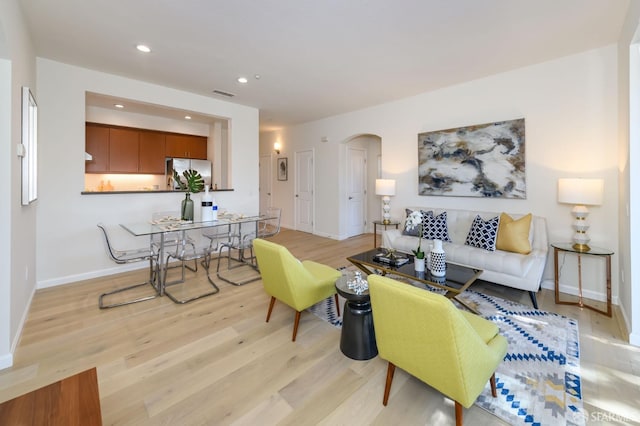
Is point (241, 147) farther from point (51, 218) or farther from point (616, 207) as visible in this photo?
point (616, 207)

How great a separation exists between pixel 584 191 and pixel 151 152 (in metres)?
6.88

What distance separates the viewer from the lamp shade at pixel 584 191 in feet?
9.14

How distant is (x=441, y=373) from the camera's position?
1.35m

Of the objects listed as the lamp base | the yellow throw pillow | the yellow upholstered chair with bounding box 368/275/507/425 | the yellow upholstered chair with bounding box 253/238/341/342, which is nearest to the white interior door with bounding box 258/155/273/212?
the yellow upholstered chair with bounding box 253/238/341/342

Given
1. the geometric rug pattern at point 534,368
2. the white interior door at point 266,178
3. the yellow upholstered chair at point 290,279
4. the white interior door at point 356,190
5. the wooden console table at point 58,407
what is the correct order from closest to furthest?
1. the wooden console table at point 58,407
2. the geometric rug pattern at point 534,368
3. the yellow upholstered chair at point 290,279
4. the white interior door at point 356,190
5. the white interior door at point 266,178

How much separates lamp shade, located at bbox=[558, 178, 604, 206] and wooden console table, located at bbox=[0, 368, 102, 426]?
3.98 meters

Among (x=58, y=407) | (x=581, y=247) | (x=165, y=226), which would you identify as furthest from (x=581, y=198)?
(x=165, y=226)

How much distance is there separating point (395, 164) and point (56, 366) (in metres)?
4.81

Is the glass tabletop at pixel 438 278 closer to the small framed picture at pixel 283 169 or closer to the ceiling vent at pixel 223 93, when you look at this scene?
the ceiling vent at pixel 223 93

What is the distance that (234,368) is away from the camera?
6.30ft

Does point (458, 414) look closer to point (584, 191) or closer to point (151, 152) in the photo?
point (584, 191)

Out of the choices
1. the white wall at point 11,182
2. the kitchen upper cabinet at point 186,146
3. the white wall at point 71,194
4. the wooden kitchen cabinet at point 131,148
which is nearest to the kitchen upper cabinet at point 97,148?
the wooden kitchen cabinet at point 131,148

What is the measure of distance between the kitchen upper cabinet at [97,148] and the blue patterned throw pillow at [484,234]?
630 centimetres

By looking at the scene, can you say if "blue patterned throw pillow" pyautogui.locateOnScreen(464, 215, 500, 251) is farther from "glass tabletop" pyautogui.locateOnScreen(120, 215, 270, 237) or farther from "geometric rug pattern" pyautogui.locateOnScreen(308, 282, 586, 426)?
"glass tabletop" pyautogui.locateOnScreen(120, 215, 270, 237)
